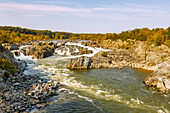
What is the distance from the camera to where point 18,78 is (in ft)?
115

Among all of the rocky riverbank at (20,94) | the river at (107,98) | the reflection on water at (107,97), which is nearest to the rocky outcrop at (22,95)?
the rocky riverbank at (20,94)

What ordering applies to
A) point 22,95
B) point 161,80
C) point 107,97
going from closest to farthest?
point 22,95 < point 107,97 < point 161,80

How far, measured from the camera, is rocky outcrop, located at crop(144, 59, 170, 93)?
33094 millimetres

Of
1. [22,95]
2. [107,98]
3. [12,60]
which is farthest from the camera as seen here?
[12,60]

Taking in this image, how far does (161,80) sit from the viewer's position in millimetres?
34031

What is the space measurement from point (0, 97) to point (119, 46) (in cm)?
9544

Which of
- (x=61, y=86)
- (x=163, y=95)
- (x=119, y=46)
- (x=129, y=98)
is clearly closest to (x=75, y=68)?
(x=61, y=86)

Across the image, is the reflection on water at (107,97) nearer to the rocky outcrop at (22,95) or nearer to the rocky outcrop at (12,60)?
the rocky outcrop at (22,95)

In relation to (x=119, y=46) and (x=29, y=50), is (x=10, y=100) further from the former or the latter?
(x=119, y=46)

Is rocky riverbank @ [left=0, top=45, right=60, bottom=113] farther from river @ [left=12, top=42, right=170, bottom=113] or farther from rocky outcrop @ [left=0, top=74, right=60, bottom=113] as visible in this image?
river @ [left=12, top=42, right=170, bottom=113]

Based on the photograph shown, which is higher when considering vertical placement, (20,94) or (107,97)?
(20,94)

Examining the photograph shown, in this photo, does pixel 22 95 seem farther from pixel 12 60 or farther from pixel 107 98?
pixel 12 60

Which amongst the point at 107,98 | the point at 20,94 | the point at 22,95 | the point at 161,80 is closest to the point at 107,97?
the point at 107,98

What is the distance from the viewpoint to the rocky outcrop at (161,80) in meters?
33.1
